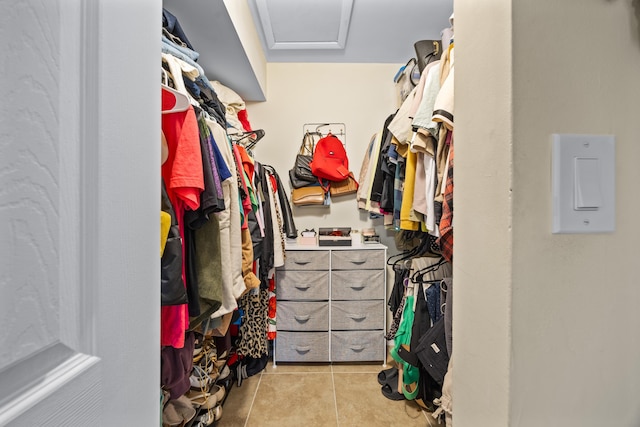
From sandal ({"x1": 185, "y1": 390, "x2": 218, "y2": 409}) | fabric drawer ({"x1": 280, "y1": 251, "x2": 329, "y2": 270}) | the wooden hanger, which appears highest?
the wooden hanger

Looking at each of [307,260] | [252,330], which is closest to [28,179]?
[252,330]

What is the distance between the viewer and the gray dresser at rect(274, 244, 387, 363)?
2186mm

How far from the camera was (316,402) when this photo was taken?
5.85 ft

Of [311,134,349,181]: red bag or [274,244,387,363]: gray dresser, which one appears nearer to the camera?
[274,244,387,363]: gray dresser

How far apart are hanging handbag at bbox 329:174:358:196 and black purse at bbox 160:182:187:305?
1.81 meters

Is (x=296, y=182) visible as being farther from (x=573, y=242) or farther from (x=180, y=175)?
(x=573, y=242)

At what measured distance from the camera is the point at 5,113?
236mm

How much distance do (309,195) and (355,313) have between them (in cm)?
99

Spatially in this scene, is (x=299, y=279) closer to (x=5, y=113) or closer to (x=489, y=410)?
(x=489, y=410)

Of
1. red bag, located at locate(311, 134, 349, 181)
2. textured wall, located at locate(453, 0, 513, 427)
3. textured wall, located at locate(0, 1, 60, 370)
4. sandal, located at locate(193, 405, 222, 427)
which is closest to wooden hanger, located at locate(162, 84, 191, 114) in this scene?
textured wall, located at locate(0, 1, 60, 370)

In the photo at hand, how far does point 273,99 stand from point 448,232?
82.3 inches

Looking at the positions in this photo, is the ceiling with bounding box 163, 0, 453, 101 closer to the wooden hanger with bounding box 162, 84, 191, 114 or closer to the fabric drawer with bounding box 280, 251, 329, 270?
the wooden hanger with bounding box 162, 84, 191, 114

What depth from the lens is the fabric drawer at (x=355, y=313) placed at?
2.18m

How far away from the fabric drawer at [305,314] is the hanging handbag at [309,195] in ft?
2.62
